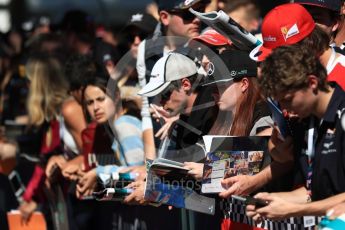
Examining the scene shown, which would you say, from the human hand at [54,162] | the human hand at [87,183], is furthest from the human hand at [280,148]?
the human hand at [54,162]

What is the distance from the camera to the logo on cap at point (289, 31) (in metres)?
5.36

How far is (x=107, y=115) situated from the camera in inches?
324

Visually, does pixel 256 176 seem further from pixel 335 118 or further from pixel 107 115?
pixel 107 115

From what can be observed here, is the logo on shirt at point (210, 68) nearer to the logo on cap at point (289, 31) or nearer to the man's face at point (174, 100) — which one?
the man's face at point (174, 100)

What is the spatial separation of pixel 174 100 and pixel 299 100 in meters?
1.82

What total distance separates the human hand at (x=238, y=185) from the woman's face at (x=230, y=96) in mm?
580

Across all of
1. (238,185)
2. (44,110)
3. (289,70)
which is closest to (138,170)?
(238,185)

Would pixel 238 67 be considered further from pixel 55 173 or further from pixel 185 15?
pixel 55 173

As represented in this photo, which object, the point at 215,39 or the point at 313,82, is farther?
the point at 215,39

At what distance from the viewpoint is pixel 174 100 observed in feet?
21.1

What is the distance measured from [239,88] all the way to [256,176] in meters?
0.72

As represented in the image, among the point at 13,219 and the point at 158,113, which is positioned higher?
the point at 158,113

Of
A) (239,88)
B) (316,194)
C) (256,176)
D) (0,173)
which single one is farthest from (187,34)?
(0,173)

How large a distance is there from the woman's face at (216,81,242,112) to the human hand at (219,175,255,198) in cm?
58
